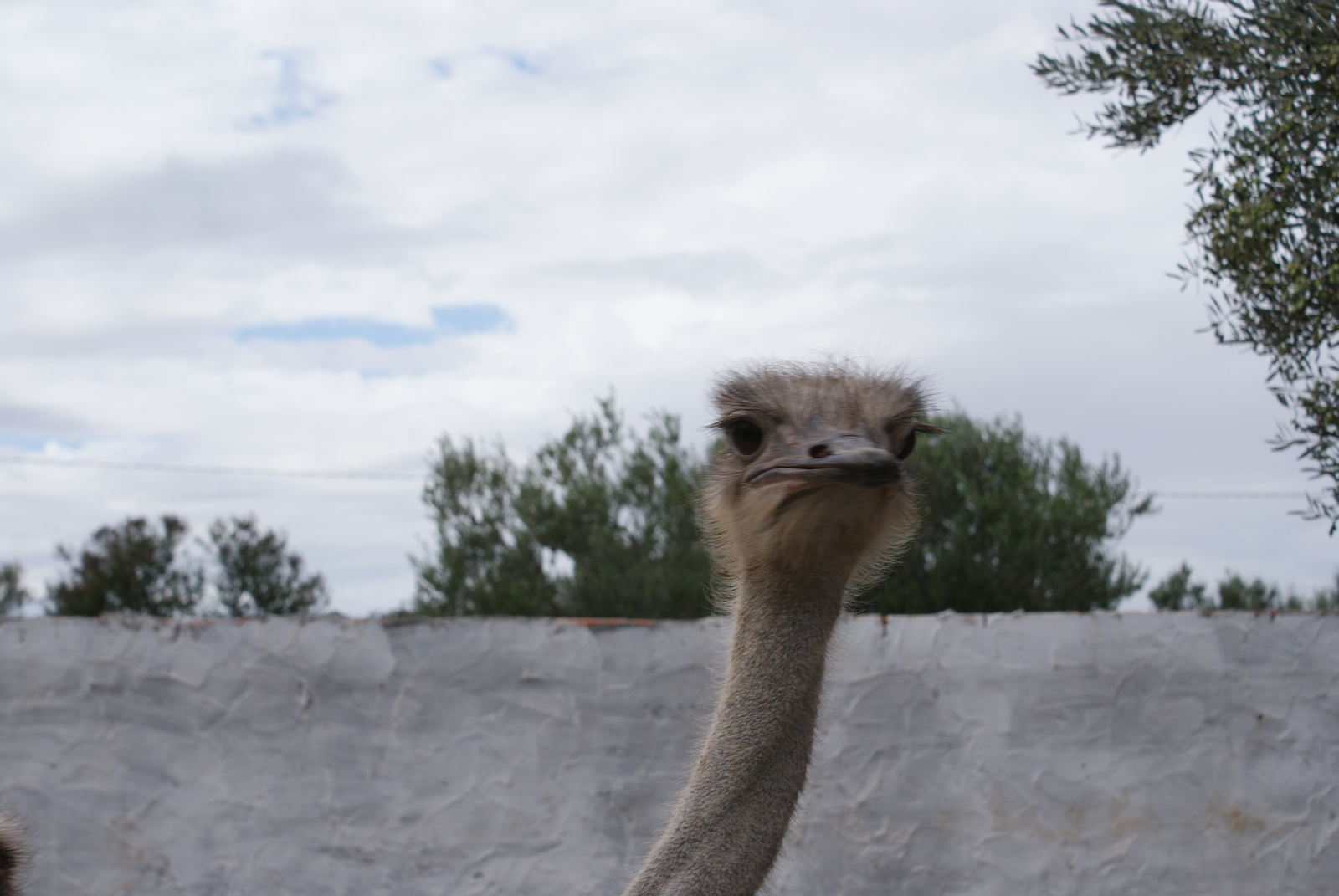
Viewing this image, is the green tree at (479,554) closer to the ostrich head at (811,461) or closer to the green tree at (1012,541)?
the green tree at (1012,541)

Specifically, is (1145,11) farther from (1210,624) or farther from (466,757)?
(466,757)

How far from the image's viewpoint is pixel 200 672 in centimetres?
501

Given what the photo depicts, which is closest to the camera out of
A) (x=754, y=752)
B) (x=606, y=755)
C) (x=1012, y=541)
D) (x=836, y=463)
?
(x=836, y=463)

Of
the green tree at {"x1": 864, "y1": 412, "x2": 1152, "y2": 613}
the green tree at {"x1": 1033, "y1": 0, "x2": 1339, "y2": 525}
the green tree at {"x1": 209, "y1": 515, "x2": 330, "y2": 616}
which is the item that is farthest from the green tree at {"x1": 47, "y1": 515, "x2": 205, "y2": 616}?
the green tree at {"x1": 1033, "y1": 0, "x2": 1339, "y2": 525}

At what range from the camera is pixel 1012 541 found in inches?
628

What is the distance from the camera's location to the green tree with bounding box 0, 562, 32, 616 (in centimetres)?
2847

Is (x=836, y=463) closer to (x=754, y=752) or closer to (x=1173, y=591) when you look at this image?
(x=754, y=752)

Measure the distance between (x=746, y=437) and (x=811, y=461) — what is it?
0.22 metres

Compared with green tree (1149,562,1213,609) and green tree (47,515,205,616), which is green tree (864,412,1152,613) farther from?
green tree (47,515,205,616)

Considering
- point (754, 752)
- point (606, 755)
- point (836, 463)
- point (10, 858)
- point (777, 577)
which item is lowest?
point (606, 755)

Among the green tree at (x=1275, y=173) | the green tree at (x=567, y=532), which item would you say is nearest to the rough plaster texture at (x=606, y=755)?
the green tree at (x=1275, y=173)

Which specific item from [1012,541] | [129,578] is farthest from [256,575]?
[1012,541]

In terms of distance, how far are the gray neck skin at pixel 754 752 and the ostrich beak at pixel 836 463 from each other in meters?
0.23

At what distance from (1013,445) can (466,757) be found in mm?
13187
